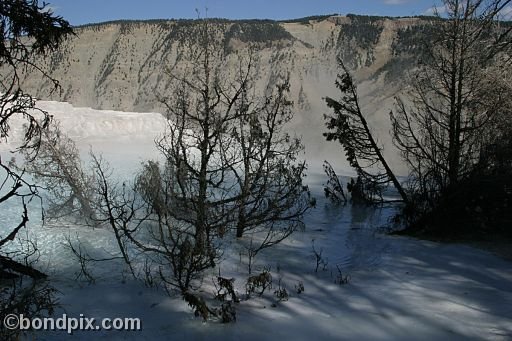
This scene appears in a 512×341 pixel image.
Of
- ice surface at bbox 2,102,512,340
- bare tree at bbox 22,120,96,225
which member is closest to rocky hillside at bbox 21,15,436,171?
bare tree at bbox 22,120,96,225

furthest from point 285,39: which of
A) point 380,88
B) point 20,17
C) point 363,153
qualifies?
point 20,17

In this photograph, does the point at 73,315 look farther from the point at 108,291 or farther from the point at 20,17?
the point at 20,17

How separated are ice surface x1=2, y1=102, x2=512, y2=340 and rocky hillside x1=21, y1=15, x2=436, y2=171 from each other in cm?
2692

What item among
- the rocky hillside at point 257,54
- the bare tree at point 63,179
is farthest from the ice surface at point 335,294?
the rocky hillside at point 257,54

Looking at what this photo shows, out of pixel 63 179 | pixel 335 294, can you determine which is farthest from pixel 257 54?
pixel 335 294

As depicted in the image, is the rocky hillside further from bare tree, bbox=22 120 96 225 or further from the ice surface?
the ice surface

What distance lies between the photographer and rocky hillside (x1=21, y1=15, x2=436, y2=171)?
40.0 meters

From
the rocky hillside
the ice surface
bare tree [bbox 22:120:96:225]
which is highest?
the rocky hillside

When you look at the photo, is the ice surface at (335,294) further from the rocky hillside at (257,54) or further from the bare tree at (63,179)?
the rocky hillside at (257,54)

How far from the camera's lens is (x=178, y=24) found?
46.2 meters

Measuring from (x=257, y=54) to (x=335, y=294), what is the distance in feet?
118

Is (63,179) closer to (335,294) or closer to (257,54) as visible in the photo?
(335,294)

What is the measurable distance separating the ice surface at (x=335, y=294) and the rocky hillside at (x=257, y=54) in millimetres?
26923

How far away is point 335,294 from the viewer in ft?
25.5
